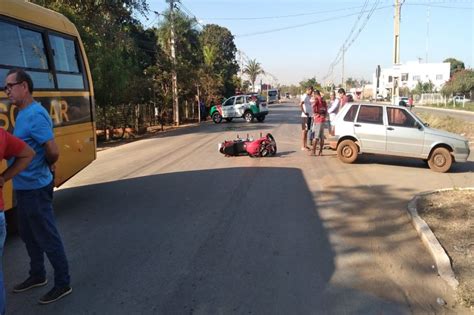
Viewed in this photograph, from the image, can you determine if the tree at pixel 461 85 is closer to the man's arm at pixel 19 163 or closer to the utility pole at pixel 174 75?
the utility pole at pixel 174 75

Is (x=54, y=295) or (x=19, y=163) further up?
(x=19, y=163)

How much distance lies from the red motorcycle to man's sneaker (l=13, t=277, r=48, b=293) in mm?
9483

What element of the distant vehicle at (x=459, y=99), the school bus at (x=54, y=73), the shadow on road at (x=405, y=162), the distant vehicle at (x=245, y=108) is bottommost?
the distant vehicle at (x=459, y=99)

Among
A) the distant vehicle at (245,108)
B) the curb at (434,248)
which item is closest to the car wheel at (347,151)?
the curb at (434,248)

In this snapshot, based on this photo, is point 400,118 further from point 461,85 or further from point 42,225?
point 461,85

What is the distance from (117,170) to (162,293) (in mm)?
8207

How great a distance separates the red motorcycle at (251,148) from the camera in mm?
13891

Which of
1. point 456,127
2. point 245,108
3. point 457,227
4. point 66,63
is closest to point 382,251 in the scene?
point 457,227

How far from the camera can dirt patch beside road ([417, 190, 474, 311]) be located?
16.2ft

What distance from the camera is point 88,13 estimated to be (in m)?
22.4

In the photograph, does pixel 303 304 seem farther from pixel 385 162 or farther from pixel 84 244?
pixel 385 162

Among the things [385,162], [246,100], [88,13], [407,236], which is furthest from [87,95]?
[246,100]

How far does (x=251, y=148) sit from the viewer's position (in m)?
13.9

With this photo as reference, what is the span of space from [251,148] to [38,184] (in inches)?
386
